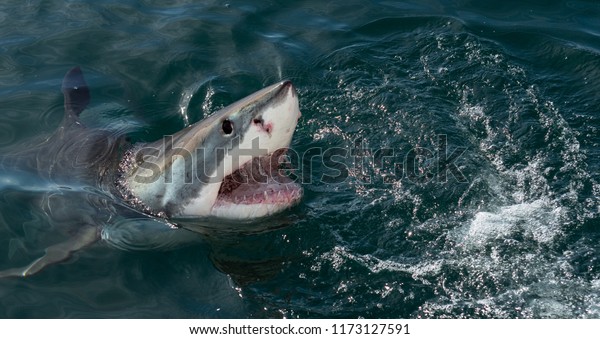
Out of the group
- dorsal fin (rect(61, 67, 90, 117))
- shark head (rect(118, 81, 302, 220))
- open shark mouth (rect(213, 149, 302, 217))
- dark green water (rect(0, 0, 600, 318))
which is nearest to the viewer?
shark head (rect(118, 81, 302, 220))

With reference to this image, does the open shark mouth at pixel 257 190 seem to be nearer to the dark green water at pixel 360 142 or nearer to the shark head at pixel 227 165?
the shark head at pixel 227 165

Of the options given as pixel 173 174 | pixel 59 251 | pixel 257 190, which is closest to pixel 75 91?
pixel 59 251

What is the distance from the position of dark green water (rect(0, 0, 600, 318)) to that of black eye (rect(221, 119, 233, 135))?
842 millimetres

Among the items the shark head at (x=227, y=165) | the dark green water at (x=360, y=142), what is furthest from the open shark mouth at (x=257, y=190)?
the dark green water at (x=360, y=142)

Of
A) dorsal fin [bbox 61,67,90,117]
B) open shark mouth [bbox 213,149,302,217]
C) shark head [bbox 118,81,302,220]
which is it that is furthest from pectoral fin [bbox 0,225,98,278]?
Result: dorsal fin [bbox 61,67,90,117]

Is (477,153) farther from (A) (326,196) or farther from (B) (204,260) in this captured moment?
(B) (204,260)

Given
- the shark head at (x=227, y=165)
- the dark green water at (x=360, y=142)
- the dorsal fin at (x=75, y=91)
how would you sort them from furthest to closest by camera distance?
the dorsal fin at (x=75, y=91) < the dark green water at (x=360, y=142) < the shark head at (x=227, y=165)

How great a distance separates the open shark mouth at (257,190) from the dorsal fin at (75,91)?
2082 mm

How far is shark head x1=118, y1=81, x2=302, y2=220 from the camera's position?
4375 millimetres

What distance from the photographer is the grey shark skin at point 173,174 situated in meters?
4.43

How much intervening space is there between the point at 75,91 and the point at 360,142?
254 centimetres

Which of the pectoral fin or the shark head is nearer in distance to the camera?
the shark head

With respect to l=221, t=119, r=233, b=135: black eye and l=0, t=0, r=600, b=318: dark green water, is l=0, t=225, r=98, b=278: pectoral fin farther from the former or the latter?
l=221, t=119, r=233, b=135: black eye
